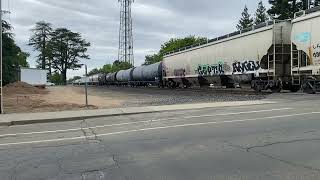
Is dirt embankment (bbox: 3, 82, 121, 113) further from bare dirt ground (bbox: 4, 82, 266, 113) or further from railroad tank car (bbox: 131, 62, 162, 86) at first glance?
railroad tank car (bbox: 131, 62, 162, 86)

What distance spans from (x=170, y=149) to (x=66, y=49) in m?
145

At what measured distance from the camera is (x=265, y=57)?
32.0m

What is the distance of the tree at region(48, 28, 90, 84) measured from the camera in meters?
150

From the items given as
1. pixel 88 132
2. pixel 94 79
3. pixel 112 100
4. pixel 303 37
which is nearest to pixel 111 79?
pixel 94 79

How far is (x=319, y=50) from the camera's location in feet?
86.5

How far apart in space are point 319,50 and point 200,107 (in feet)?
29.4

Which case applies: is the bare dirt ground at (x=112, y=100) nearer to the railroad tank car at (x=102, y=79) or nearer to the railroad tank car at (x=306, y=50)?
the railroad tank car at (x=306, y=50)

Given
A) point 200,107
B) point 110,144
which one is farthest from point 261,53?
point 110,144

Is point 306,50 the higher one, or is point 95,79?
point 306,50

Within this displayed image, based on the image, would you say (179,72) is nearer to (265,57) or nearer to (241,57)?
(241,57)

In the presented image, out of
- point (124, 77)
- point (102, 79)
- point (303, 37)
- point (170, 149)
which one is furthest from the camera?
point (102, 79)

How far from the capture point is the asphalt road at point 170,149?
7.96m

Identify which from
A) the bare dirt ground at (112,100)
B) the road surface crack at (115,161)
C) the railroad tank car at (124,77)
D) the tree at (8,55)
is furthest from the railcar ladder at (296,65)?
the railroad tank car at (124,77)

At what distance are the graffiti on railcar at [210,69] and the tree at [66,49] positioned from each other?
109 m
